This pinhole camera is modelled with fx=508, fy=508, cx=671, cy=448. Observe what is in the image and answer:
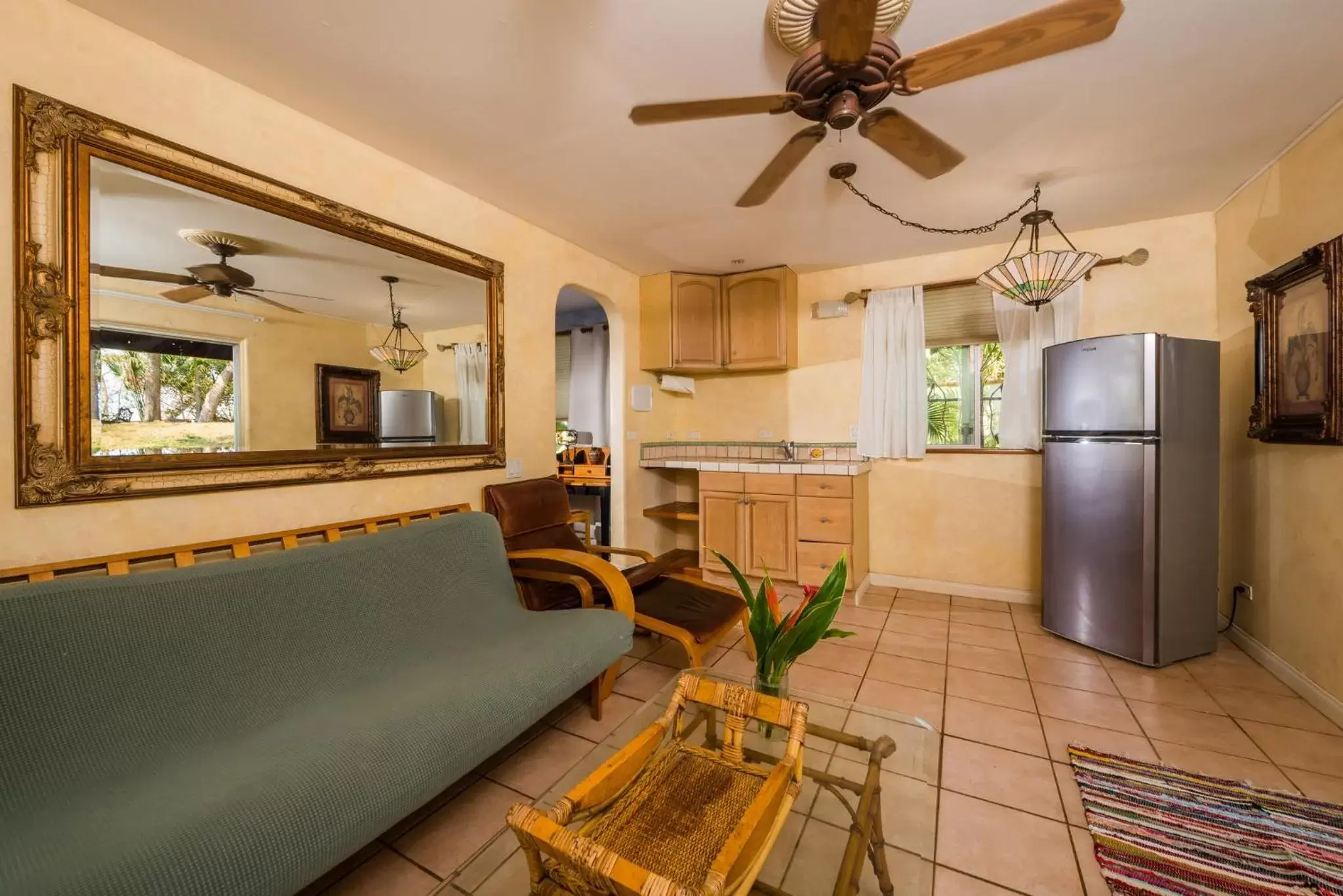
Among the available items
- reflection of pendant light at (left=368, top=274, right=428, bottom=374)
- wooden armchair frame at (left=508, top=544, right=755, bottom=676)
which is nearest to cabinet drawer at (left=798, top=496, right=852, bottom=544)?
wooden armchair frame at (left=508, top=544, right=755, bottom=676)

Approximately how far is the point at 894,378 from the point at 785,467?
41.5 inches

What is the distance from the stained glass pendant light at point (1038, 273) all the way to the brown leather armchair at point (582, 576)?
7.46ft

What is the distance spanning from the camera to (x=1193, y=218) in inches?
117

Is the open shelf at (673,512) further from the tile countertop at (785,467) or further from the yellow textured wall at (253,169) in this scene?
the yellow textured wall at (253,169)

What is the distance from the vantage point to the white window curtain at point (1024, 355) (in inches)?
127

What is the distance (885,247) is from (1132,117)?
1504mm

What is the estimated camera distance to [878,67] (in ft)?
4.60

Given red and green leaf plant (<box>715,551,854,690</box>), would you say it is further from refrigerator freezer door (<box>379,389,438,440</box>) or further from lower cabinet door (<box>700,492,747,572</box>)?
lower cabinet door (<box>700,492,747,572</box>)

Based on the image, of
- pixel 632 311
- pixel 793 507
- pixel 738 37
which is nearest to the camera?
pixel 738 37

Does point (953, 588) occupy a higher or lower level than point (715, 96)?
lower

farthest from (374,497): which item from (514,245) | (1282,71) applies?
(1282,71)

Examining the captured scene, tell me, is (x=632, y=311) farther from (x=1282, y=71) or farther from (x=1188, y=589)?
(x=1188, y=589)

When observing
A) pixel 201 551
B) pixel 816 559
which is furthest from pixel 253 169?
pixel 816 559

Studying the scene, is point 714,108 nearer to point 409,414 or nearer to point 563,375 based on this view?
point 409,414
